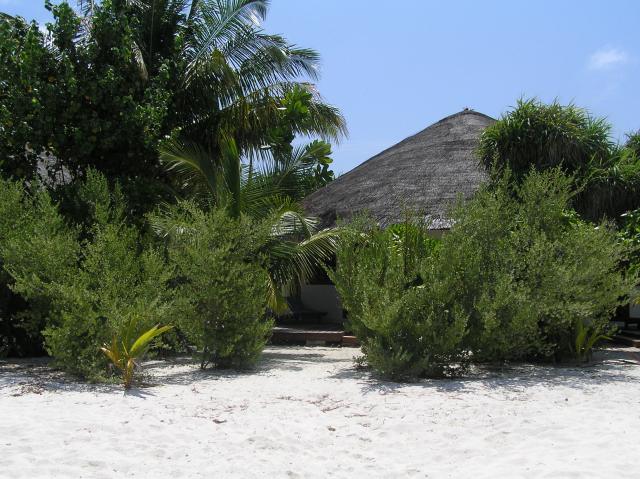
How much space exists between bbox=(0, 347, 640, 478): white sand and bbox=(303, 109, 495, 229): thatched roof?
5.89m

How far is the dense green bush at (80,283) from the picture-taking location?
859 cm

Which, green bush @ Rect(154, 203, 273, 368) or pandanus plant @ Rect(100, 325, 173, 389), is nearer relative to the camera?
pandanus plant @ Rect(100, 325, 173, 389)

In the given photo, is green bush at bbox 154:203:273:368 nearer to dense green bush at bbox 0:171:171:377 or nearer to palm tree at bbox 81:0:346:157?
dense green bush at bbox 0:171:171:377

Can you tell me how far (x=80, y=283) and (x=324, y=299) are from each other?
8.73 meters

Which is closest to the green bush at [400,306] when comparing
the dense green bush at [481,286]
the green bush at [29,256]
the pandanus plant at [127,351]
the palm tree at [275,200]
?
the dense green bush at [481,286]

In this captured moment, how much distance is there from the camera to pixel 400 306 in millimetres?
8570

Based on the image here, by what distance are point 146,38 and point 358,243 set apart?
7.09 m

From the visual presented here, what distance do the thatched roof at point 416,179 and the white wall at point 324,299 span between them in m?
1.85

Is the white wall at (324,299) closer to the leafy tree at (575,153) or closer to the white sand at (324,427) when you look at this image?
the leafy tree at (575,153)

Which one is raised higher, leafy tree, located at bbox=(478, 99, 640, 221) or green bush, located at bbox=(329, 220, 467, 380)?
leafy tree, located at bbox=(478, 99, 640, 221)

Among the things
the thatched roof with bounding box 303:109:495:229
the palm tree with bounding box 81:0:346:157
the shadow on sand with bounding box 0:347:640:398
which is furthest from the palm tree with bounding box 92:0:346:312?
the shadow on sand with bounding box 0:347:640:398

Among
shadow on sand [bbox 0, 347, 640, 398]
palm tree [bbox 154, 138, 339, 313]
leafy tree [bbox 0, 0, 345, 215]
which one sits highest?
leafy tree [bbox 0, 0, 345, 215]

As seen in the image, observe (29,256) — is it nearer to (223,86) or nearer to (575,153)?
(223,86)

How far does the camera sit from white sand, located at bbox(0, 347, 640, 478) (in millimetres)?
5492
